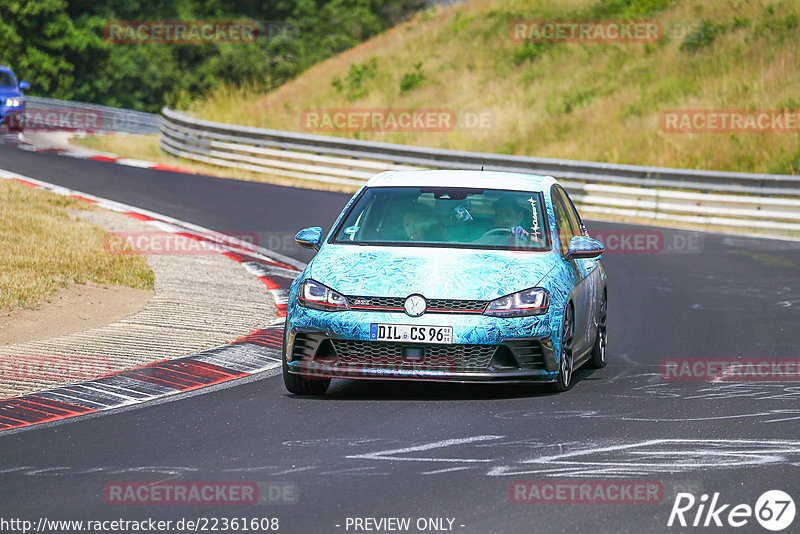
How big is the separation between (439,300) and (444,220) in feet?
4.15

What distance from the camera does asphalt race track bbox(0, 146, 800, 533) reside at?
618 centimetres

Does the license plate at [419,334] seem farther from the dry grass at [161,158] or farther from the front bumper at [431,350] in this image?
the dry grass at [161,158]

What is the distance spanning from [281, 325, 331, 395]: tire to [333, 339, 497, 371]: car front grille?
45 centimetres

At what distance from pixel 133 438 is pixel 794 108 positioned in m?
24.7

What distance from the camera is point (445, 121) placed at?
116 feet

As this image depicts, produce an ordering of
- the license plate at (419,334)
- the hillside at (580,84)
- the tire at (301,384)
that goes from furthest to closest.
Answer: the hillside at (580,84)
the tire at (301,384)
the license plate at (419,334)

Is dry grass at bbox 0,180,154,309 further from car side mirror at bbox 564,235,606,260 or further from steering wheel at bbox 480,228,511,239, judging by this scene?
car side mirror at bbox 564,235,606,260
